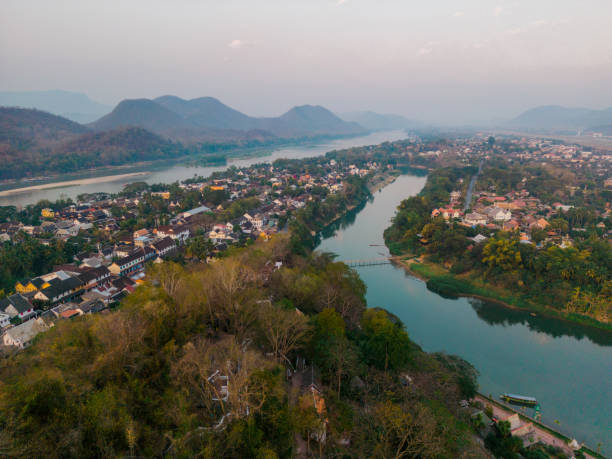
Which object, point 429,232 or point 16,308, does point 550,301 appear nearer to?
point 429,232

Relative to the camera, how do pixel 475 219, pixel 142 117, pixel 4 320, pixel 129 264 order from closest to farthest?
pixel 4 320 < pixel 129 264 < pixel 475 219 < pixel 142 117

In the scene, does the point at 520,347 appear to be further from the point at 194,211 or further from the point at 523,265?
the point at 194,211

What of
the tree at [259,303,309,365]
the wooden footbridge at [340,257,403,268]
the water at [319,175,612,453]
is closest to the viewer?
the tree at [259,303,309,365]

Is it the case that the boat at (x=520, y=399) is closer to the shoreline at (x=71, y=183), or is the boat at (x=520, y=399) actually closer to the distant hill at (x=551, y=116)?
the shoreline at (x=71, y=183)

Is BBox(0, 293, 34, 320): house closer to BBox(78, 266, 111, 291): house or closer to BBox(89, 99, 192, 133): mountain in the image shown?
BBox(78, 266, 111, 291): house

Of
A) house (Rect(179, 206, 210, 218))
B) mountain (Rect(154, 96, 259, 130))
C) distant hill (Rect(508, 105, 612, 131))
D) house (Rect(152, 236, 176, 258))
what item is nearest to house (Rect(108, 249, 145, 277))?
house (Rect(152, 236, 176, 258))

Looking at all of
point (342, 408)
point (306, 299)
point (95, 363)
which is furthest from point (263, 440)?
point (306, 299)

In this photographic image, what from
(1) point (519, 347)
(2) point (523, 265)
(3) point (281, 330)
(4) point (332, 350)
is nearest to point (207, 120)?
(2) point (523, 265)
